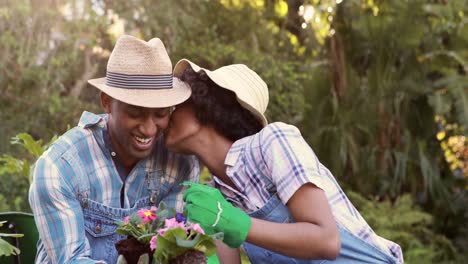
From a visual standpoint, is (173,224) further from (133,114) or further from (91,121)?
(91,121)

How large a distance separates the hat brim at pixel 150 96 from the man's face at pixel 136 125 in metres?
0.04

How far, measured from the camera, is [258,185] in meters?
2.97

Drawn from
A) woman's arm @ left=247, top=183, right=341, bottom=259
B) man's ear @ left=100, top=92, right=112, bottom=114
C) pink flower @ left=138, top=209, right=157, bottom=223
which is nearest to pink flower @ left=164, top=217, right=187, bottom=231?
pink flower @ left=138, top=209, right=157, bottom=223

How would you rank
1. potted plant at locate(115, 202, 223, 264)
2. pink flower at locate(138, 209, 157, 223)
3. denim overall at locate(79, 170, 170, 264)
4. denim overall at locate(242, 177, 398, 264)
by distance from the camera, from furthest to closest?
denim overall at locate(79, 170, 170, 264), denim overall at locate(242, 177, 398, 264), pink flower at locate(138, 209, 157, 223), potted plant at locate(115, 202, 223, 264)

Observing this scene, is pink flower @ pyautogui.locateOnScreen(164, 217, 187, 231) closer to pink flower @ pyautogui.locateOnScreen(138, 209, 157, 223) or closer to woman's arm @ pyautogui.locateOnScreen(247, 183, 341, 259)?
pink flower @ pyautogui.locateOnScreen(138, 209, 157, 223)

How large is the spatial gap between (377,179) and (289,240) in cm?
594

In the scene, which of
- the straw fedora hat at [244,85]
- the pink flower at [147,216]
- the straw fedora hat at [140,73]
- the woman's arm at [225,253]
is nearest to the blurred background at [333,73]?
the woman's arm at [225,253]

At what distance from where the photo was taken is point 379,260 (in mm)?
3020

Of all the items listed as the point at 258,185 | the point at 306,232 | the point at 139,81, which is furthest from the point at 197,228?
the point at 139,81

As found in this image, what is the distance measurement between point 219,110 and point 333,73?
18.5 ft

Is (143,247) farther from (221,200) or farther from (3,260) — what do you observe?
(3,260)

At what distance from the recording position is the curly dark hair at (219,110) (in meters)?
3.09

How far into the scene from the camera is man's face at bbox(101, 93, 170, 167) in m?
3.02

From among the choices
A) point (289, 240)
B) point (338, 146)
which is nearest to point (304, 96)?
point (338, 146)
